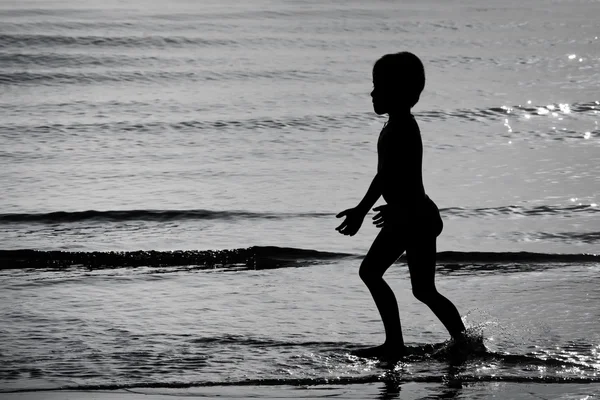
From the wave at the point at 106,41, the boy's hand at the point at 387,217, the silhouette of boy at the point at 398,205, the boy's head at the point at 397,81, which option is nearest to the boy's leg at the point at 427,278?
the silhouette of boy at the point at 398,205

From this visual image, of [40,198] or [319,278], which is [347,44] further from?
[319,278]

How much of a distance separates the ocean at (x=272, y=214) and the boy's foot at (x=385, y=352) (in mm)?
64

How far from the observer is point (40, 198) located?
30.2 ft

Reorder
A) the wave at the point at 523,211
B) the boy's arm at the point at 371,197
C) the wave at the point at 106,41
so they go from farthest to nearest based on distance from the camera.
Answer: the wave at the point at 106,41, the wave at the point at 523,211, the boy's arm at the point at 371,197

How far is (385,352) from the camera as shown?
198 inches

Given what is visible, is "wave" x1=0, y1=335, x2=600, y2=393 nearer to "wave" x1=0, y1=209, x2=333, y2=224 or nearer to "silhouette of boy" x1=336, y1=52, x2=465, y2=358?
"silhouette of boy" x1=336, y1=52, x2=465, y2=358

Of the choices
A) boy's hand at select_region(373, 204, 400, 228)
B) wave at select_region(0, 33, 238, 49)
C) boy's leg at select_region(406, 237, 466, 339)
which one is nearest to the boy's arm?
boy's hand at select_region(373, 204, 400, 228)

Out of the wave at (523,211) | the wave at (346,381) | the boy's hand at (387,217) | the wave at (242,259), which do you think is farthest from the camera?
the wave at (523,211)

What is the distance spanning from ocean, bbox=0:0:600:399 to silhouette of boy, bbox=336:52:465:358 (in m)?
0.27

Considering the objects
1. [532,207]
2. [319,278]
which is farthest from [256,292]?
[532,207]

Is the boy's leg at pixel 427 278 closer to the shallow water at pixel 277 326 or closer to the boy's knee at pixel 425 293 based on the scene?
the boy's knee at pixel 425 293

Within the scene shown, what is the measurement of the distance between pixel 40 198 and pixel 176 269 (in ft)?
8.66

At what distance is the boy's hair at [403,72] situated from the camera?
4845 millimetres

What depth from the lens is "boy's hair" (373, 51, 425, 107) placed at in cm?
484
